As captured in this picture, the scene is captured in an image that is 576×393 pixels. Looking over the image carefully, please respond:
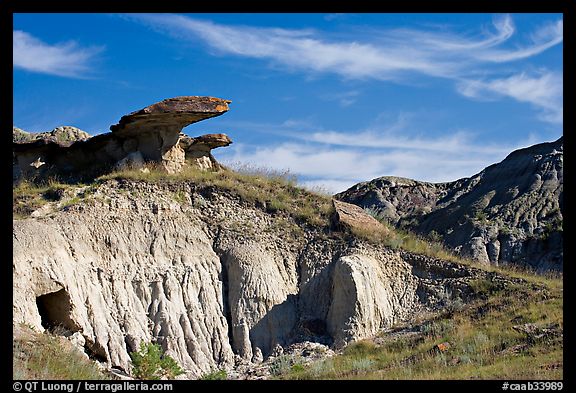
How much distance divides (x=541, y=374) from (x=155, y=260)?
12225mm

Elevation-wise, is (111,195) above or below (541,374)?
above

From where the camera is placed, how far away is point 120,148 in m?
27.0

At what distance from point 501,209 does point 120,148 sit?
4595cm

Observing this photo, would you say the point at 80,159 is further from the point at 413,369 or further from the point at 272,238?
the point at 413,369

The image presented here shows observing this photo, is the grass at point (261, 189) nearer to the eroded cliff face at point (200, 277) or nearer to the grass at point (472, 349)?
the eroded cliff face at point (200, 277)

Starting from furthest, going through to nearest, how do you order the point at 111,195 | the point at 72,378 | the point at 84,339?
the point at 111,195 < the point at 84,339 < the point at 72,378

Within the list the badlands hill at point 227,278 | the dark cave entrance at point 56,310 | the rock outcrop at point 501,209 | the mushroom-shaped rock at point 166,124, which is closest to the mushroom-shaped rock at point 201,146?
the badlands hill at point 227,278

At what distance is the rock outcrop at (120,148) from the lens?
84.2ft

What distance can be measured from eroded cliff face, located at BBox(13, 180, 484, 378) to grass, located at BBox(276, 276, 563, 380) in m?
1.65

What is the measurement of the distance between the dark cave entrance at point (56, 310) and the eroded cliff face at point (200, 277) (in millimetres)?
34

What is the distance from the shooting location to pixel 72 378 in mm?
14266

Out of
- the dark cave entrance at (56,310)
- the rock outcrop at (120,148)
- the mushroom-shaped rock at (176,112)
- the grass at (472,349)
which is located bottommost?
the grass at (472,349)
